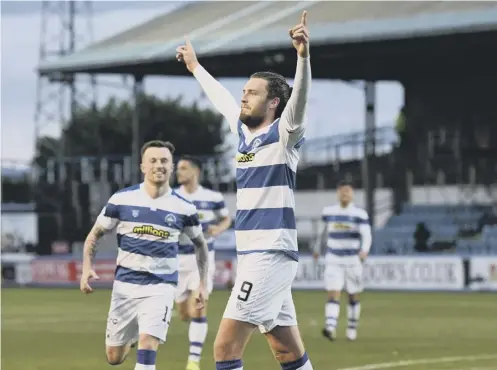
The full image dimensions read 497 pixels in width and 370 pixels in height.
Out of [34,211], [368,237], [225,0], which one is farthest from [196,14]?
[368,237]

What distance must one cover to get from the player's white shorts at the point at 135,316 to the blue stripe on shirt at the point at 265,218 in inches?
88.3

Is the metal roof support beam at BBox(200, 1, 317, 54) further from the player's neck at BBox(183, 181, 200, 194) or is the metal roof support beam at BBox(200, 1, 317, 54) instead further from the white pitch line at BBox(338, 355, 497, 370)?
the white pitch line at BBox(338, 355, 497, 370)

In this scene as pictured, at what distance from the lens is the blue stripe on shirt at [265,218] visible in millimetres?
8258

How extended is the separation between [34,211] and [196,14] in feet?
41.3

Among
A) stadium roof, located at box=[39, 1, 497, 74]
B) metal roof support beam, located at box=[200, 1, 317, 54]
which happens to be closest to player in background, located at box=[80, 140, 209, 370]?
stadium roof, located at box=[39, 1, 497, 74]

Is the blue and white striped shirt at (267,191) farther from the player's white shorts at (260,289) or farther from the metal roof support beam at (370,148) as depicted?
the metal roof support beam at (370,148)

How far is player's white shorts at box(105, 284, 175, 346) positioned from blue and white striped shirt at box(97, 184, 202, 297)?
6cm

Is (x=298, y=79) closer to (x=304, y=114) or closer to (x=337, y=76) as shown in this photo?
(x=304, y=114)

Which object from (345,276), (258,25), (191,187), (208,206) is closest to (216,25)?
(258,25)

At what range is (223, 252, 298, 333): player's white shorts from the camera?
820cm

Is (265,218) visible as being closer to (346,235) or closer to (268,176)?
(268,176)

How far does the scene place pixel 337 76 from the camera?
4744 cm

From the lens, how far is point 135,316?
411 inches

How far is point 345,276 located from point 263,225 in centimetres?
1068
